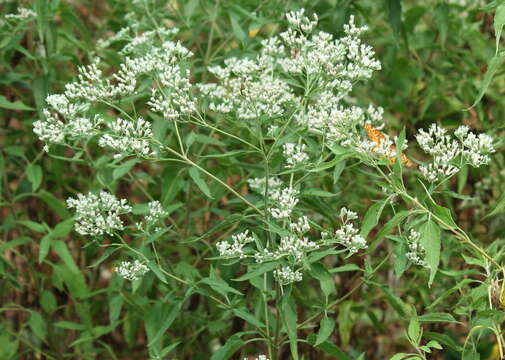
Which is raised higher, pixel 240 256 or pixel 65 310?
pixel 65 310

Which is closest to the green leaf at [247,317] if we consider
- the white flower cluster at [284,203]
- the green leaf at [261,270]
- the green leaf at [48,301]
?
the green leaf at [261,270]

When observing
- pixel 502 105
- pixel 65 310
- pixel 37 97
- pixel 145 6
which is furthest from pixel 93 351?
pixel 502 105

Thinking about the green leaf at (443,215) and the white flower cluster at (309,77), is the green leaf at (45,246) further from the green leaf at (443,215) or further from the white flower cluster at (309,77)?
the green leaf at (443,215)

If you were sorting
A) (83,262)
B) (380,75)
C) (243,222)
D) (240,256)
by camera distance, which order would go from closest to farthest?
(240,256), (243,222), (83,262), (380,75)

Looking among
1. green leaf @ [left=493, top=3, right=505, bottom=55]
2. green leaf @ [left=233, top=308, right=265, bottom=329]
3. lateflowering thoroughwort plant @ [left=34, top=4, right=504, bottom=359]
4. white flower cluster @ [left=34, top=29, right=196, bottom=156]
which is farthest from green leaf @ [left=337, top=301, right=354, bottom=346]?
green leaf @ [left=493, top=3, right=505, bottom=55]

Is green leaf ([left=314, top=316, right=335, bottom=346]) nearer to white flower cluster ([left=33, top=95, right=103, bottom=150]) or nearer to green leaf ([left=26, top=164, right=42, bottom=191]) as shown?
white flower cluster ([left=33, top=95, right=103, bottom=150])

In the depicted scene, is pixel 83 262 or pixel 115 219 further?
pixel 83 262

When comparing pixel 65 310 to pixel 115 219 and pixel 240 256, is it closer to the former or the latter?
pixel 115 219

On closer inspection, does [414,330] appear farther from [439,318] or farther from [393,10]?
[393,10]
